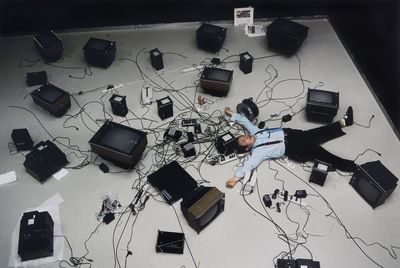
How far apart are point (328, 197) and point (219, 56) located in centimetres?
225

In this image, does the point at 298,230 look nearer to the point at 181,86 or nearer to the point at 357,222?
the point at 357,222

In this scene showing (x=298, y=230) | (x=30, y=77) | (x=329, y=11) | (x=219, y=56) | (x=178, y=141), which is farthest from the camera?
(x=329, y=11)

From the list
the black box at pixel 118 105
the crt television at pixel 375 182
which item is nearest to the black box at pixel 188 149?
the black box at pixel 118 105

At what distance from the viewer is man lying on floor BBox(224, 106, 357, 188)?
4.12m

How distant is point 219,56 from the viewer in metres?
5.37

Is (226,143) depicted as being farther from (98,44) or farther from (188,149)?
(98,44)

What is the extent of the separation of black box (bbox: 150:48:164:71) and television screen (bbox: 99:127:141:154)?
125 centimetres

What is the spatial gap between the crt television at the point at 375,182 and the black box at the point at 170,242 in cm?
164

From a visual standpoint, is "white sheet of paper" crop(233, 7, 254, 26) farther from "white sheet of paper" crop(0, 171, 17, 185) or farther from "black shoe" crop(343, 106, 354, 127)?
"white sheet of paper" crop(0, 171, 17, 185)

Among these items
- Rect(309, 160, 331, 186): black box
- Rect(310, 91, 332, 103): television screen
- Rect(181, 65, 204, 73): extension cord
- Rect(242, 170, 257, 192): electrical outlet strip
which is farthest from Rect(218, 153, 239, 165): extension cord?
Rect(181, 65, 204, 73): extension cord

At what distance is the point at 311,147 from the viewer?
4.17 m

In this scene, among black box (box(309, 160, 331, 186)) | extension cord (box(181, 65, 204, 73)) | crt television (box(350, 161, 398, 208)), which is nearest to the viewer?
crt television (box(350, 161, 398, 208))

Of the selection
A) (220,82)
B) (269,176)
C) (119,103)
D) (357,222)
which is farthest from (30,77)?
(357,222)

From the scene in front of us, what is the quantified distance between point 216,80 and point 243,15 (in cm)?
144
